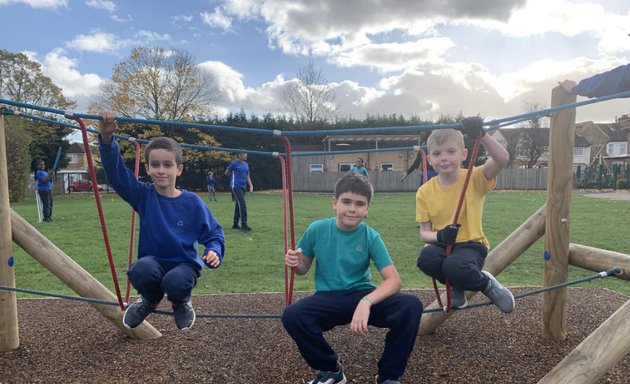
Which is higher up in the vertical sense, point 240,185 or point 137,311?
point 240,185

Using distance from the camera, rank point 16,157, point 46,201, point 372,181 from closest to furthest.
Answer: point 46,201
point 16,157
point 372,181

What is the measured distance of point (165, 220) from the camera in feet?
9.89

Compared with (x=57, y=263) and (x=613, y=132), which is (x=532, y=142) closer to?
(x=613, y=132)

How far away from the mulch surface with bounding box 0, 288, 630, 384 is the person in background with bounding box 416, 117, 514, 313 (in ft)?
2.48

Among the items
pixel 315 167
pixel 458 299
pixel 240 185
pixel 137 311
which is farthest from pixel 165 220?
pixel 315 167

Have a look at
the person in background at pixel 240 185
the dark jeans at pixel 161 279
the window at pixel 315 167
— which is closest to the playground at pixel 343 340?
the dark jeans at pixel 161 279

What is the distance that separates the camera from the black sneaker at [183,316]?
2.89 meters

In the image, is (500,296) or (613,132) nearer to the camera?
(500,296)

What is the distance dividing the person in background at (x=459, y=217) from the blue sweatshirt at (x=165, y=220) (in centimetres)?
136

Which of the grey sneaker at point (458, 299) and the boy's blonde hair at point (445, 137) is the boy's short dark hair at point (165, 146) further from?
the grey sneaker at point (458, 299)

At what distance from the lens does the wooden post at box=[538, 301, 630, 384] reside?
236 cm

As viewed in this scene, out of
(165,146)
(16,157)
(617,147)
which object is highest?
(617,147)

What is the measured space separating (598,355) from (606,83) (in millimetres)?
1619

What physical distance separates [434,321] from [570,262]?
1.16 metres
